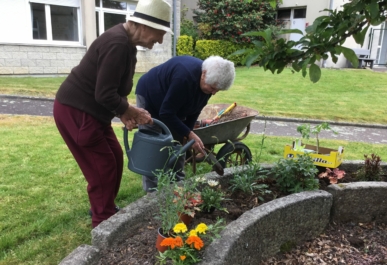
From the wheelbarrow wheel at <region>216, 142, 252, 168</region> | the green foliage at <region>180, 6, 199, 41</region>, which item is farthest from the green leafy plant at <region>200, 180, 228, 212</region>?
the green foliage at <region>180, 6, 199, 41</region>

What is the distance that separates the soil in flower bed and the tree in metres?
1.05

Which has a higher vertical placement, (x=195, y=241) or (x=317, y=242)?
(x=195, y=241)

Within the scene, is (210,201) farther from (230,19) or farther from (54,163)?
(230,19)

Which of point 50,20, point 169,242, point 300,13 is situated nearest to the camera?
point 169,242

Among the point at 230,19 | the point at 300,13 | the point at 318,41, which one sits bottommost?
the point at 318,41

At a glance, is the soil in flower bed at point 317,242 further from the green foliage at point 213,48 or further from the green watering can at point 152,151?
the green foliage at point 213,48

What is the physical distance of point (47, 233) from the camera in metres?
2.76

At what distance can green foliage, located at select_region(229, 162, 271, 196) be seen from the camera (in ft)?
8.54

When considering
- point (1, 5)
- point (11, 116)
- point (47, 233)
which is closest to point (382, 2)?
point (47, 233)

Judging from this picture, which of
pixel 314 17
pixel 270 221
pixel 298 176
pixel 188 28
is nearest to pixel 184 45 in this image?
pixel 188 28

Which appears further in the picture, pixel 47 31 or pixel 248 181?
pixel 47 31

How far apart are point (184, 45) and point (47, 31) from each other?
18.7ft

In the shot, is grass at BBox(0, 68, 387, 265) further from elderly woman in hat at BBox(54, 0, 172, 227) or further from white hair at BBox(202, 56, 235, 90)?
white hair at BBox(202, 56, 235, 90)

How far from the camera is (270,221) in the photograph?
2.20 metres
